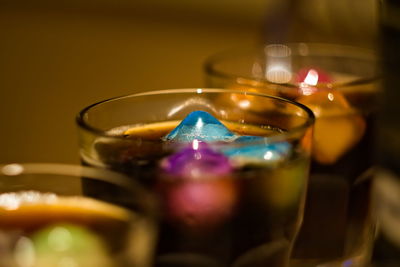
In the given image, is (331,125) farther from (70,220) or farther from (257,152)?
(70,220)

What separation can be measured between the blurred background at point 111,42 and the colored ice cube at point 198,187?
599 mm

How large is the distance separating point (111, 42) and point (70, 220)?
1302 millimetres

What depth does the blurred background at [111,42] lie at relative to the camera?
1.23 metres

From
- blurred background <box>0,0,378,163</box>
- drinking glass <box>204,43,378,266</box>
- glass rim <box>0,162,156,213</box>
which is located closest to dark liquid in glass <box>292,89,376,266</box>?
drinking glass <box>204,43,378,266</box>

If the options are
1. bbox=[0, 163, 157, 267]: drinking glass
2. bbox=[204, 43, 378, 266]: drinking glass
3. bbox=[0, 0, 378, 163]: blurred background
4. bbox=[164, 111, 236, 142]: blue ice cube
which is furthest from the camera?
bbox=[0, 0, 378, 163]: blurred background

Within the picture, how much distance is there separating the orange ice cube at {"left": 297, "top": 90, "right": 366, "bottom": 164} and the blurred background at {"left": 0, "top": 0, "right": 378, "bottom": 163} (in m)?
0.50

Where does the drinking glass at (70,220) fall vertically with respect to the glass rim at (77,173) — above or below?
below

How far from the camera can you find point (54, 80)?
4.69 feet

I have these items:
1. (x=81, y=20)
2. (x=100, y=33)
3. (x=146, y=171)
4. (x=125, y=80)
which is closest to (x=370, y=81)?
(x=146, y=171)

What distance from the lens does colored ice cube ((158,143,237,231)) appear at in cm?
42

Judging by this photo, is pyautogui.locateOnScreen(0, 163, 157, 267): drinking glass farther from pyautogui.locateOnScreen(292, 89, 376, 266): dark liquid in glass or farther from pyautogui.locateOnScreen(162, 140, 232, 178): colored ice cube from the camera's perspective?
pyautogui.locateOnScreen(292, 89, 376, 266): dark liquid in glass

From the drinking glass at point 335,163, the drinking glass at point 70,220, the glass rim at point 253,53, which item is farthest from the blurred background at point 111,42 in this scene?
the drinking glass at point 70,220

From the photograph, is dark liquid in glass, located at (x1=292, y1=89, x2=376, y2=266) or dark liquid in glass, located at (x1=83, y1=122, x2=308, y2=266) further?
dark liquid in glass, located at (x1=292, y1=89, x2=376, y2=266)

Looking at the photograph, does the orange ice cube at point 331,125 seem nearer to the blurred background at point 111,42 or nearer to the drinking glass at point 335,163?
the drinking glass at point 335,163
